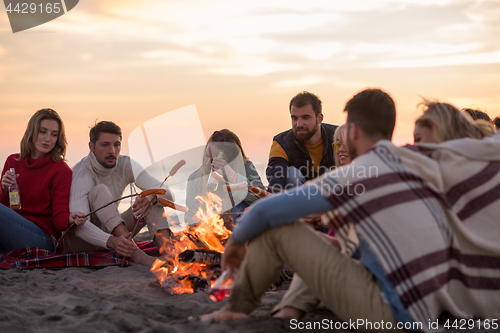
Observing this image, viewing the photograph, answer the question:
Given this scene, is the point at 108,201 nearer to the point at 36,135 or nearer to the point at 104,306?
the point at 36,135

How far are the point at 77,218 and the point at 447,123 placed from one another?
4074mm

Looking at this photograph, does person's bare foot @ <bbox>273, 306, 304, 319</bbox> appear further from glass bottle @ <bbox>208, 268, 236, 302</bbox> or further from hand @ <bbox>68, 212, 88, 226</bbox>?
hand @ <bbox>68, 212, 88, 226</bbox>

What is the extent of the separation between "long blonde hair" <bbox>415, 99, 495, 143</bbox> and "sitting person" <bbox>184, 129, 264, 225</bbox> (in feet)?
9.93

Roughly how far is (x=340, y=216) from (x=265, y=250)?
43cm

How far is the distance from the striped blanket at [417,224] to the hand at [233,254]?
53cm

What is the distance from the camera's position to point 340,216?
7.32 feet

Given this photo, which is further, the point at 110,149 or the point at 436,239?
the point at 110,149

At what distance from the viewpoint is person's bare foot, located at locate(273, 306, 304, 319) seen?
2.54 m

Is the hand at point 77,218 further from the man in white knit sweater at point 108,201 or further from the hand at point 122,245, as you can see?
the hand at point 122,245

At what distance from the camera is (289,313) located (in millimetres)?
2555

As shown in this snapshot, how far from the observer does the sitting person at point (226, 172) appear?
5438 mm

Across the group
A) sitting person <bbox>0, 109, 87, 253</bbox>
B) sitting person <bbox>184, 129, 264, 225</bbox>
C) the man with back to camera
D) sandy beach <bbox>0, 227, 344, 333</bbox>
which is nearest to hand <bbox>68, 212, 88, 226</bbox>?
sitting person <bbox>0, 109, 87, 253</bbox>

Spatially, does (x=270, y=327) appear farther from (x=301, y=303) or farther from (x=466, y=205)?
(x=466, y=205)

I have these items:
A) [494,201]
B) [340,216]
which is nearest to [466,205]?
[494,201]
